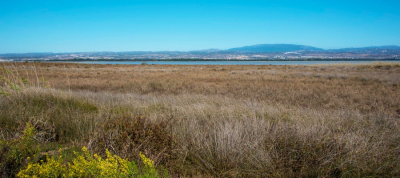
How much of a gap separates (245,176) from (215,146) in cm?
68

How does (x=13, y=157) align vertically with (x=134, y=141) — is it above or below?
above

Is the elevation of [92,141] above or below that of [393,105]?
above

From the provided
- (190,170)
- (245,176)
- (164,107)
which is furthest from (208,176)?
(164,107)

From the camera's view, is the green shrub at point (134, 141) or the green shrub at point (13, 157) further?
the green shrub at point (134, 141)

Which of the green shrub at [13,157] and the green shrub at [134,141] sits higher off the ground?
the green shrub at [13,157]

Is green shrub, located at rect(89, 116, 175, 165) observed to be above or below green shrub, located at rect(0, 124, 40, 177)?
below

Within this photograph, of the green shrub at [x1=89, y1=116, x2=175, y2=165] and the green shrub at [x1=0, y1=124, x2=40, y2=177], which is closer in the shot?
the green shrub at [x1=0, y1=124, x2=40, y2=177]

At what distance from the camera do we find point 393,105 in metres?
8.65

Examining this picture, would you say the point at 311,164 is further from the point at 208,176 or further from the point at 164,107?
the point at 164,107

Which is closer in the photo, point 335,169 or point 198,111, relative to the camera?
point 335,169

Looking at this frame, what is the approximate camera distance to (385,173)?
3090 millimetres

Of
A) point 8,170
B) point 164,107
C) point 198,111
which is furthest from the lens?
point 164,107

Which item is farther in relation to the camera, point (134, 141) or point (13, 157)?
point (134, 141)

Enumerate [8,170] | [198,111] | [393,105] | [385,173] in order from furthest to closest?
[393,105] → [198,111] → [385,173] → [8,170]
